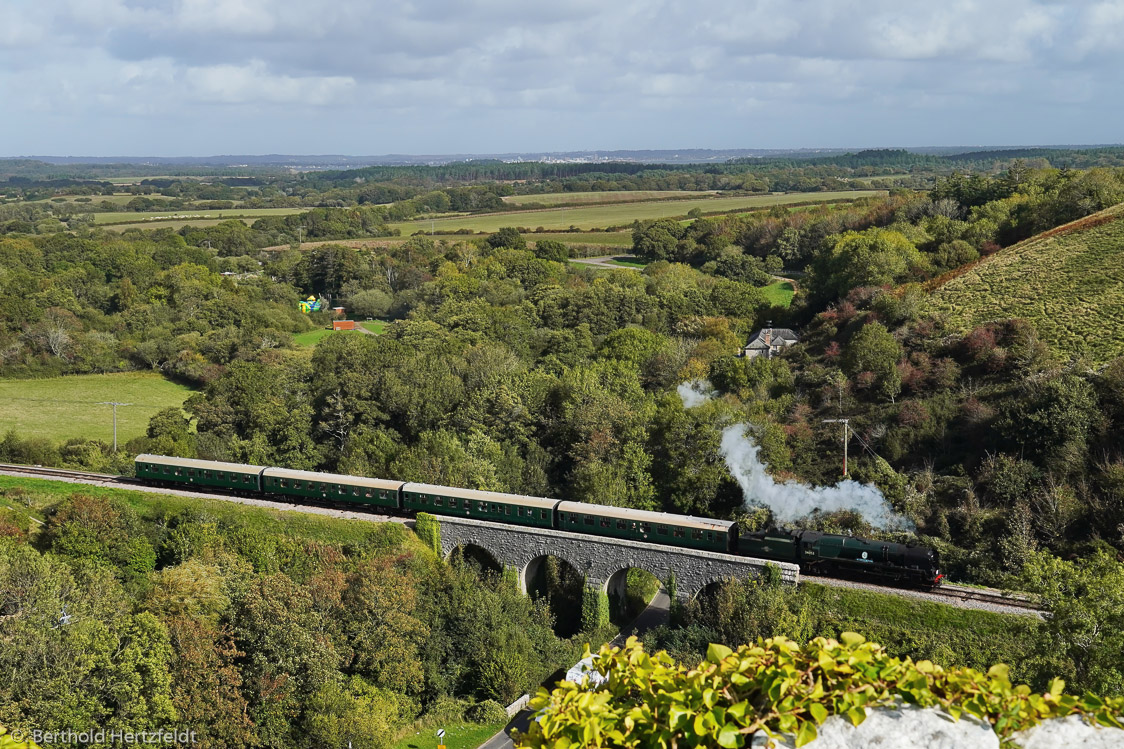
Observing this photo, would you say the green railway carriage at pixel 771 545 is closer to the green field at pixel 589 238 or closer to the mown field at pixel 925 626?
the mown field at pixel 925 626

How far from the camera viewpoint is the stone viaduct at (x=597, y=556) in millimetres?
33625

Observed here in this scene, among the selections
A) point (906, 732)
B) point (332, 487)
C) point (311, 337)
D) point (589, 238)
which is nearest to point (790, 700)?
point (906, 732)

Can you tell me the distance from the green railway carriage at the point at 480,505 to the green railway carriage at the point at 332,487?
1069mm

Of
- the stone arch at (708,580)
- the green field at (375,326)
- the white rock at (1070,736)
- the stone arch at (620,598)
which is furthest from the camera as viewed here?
the green field at (375,326)

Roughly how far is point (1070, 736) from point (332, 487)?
3882 centimetres

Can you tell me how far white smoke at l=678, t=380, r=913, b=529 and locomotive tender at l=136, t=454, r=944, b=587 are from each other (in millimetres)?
3482

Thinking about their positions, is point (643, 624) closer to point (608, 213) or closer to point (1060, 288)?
point (1060, 288)

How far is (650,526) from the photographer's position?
116 feet

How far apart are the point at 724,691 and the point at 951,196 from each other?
9508 cm

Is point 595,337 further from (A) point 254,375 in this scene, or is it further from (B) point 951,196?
(B) point 951,196

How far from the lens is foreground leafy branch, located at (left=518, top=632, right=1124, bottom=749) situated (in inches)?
285

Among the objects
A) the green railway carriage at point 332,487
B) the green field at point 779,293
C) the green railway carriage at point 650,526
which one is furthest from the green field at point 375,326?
the green railway carriage at point 650,526

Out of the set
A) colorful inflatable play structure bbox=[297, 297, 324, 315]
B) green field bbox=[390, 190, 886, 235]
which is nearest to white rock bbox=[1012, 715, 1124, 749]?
colorful inflatable play structure bbox=[297, 297, 324, 315]

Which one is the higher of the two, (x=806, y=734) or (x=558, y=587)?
(x=806, y=734)
